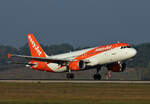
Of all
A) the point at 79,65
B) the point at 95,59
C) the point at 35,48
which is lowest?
the point at 79,65

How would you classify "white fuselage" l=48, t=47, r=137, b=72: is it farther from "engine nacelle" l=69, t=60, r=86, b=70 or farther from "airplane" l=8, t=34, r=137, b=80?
"engine nacelle" l=69, t=60, r=86, b=70

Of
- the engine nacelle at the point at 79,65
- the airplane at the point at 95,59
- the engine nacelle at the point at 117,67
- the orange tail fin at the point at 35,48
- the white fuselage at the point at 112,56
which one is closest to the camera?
the white fuselage at the point at 112,56

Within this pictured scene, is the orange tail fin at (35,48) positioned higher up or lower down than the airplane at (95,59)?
higher up

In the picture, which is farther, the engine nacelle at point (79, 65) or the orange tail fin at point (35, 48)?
the orange tail fin at point (35, 48)

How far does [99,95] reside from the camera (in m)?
41.7

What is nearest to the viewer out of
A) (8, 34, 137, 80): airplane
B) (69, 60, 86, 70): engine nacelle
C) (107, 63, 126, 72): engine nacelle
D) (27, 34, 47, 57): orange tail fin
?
(8, 34, 137, 80): airplane

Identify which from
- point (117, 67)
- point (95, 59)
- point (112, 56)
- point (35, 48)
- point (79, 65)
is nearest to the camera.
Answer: point (112, 56)

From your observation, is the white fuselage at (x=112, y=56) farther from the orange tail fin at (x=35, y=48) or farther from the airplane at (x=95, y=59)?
the orange tail fin at (x=35, y=48)

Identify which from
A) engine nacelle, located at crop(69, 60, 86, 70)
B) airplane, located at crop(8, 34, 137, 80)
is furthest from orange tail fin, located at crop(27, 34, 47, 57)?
engine nacelle, located at crop(69, 60, 86, 70)

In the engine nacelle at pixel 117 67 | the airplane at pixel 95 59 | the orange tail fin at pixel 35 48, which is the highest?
the orange tail fin at pixel 35 48

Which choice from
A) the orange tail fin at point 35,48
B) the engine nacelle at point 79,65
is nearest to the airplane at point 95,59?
the engine nacelle at point 79,65

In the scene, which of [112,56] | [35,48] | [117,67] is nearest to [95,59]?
[112,56]

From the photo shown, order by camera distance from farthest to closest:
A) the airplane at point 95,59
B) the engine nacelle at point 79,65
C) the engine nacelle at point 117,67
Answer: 1. the engine nacelle at point 117,67
2. the engine nacelle at point 79,65
3. the airplane at point 95,59

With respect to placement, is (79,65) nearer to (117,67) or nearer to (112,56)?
(112,56)
